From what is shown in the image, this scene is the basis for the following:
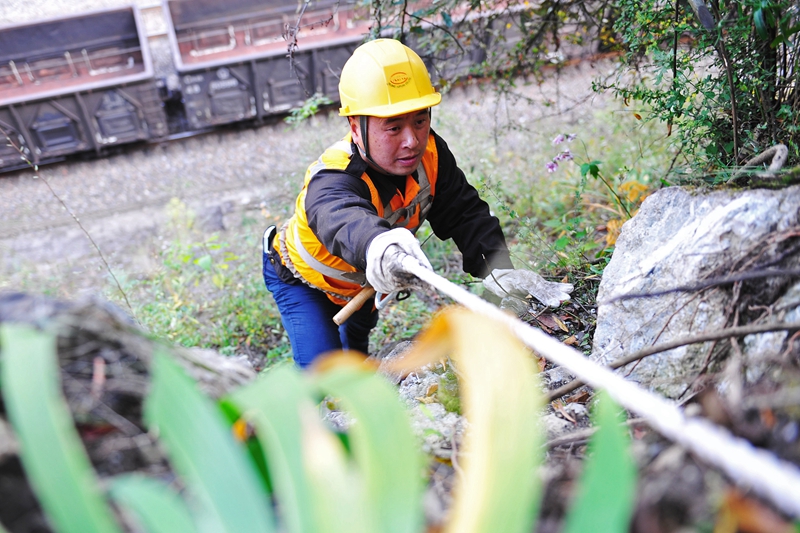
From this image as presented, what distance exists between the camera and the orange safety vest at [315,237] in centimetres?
274

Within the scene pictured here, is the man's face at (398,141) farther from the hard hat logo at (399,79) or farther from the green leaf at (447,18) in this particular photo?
the green leaf at (447,18)

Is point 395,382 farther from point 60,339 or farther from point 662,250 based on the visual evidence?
point 60,339

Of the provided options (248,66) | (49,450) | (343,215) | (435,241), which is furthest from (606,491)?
(248,66)

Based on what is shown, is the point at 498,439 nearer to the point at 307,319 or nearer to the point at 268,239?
the point at 307,319

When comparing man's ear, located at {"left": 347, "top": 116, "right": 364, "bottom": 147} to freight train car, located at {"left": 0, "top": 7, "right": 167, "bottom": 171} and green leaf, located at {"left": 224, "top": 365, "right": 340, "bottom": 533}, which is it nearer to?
green leaf, located at {"left": 224, "top": 365, "right": 340, "bottom": 533}

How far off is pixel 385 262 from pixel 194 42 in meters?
8.63

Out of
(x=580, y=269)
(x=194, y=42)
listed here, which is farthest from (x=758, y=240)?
(x=194, y=42)

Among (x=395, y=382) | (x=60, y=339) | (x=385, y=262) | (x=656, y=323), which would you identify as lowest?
(x=395, y=382)

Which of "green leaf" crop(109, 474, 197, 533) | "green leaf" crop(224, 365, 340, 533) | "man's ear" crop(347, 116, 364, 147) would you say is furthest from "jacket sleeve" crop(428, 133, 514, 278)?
"green leaf" crop(109, 474, 197, 533)

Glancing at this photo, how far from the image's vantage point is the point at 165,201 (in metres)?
7.65

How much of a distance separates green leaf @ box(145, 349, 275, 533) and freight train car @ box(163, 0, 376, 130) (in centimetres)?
734

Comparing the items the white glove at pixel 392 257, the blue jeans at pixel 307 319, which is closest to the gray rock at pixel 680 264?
the white glove at pixel 392 257

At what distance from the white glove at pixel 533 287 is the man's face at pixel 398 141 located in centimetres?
67

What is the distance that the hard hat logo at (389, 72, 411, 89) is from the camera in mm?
2691
